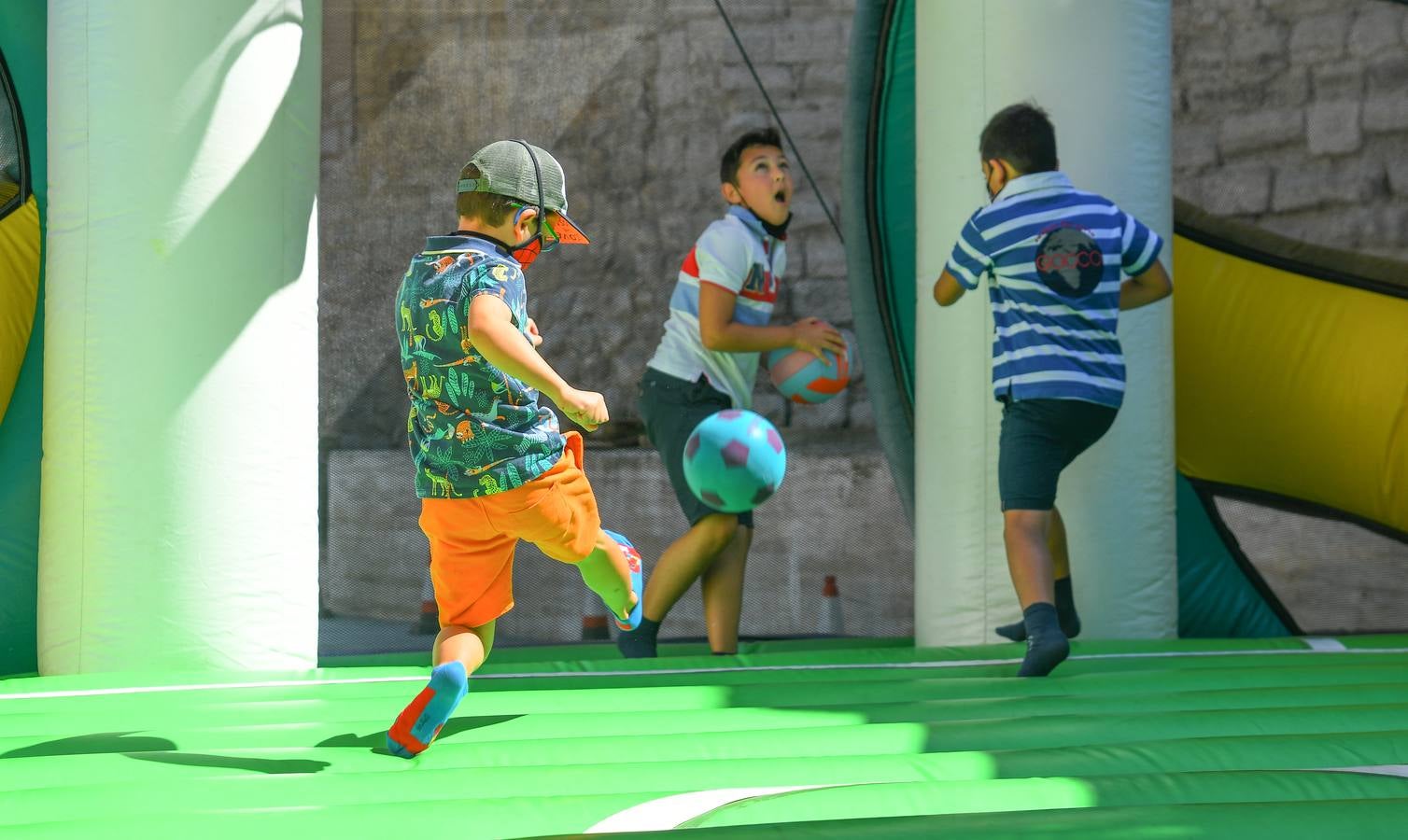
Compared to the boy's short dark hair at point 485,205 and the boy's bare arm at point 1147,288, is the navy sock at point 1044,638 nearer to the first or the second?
the boy's bare arm at point 1147,288

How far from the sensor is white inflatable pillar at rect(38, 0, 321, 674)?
167 inches

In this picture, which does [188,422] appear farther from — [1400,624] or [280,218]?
[1400,624]

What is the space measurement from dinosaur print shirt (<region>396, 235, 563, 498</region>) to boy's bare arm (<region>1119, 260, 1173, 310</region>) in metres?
1.83

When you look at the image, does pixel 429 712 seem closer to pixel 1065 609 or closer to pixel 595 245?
pixel 1065 609

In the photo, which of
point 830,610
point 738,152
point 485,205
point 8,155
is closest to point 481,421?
point 485,205

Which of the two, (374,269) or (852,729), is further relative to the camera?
(374,269)

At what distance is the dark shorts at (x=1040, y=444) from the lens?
392cm

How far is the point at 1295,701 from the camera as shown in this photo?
348 cm

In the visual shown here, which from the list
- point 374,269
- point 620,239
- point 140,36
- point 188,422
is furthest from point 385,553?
point 140,36

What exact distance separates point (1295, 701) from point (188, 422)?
9.59 ft

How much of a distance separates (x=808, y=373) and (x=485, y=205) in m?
1.60

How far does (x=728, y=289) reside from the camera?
455 cm

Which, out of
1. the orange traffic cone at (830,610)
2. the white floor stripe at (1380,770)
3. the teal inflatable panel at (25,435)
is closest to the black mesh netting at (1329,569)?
the orange traffic cone at (830,610)

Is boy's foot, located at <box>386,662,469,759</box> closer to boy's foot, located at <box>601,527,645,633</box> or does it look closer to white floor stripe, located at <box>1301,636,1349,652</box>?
boy's foot, located at <box>601,527,645,633</box>
